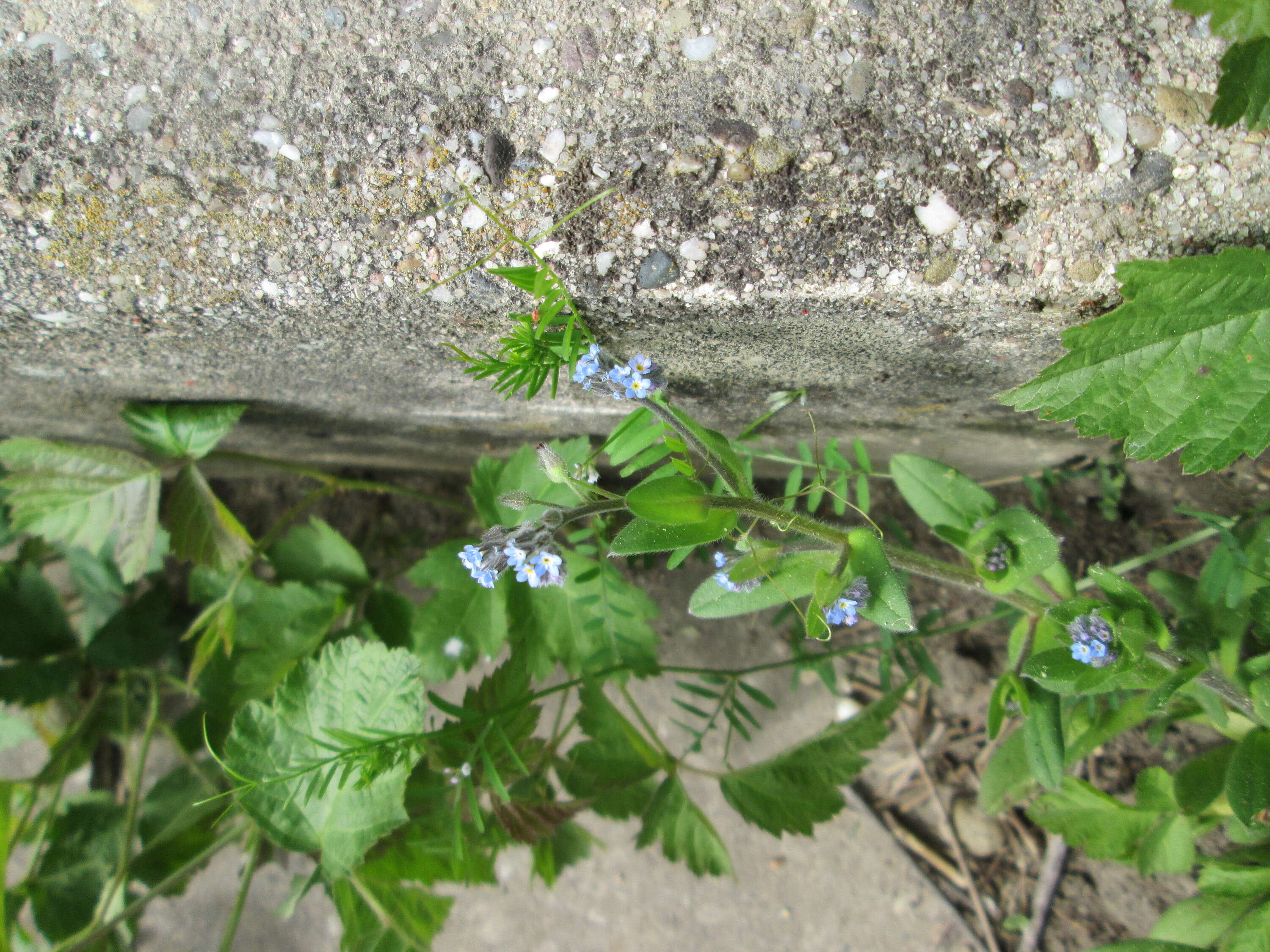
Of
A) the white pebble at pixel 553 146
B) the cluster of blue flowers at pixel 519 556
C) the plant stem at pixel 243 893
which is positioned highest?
the white pebble at pixel 553 146

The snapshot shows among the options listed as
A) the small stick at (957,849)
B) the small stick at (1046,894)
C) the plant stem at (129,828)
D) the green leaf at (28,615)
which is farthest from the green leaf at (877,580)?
the green leaf at (28,615)

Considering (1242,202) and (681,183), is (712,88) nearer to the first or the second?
(681,183)

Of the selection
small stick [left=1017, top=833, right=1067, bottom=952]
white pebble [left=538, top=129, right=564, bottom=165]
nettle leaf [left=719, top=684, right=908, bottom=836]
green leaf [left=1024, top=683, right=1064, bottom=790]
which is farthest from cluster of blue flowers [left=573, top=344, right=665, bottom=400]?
small stick [left=1017, top=833, right=1067, bottom=952]

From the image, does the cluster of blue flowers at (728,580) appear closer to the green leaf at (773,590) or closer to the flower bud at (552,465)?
the green leaf at (773,590)

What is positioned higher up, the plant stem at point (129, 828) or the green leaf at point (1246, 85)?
the green leaf at point (1246, 85)

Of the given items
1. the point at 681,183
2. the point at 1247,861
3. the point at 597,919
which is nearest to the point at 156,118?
the point at 681,183

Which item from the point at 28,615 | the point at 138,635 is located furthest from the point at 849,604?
the point at 28,615
